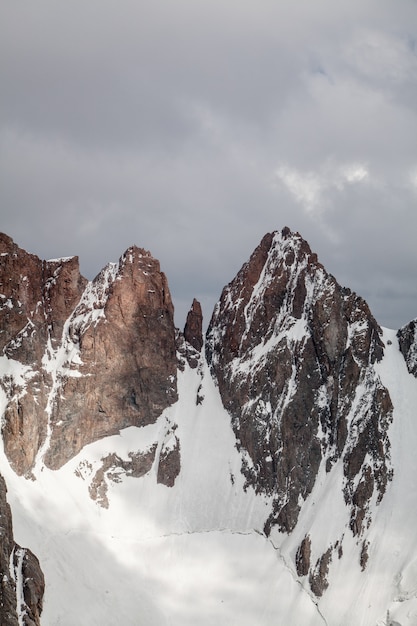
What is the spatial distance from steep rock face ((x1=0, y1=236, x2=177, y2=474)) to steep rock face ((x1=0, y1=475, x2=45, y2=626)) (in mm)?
30520

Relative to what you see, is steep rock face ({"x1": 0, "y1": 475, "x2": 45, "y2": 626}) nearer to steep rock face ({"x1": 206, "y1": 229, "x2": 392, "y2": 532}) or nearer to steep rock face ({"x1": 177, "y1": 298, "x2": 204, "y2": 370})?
Result: steep rock face ({"x1": 206, "y1": 229, "x2": 392, "y2": 532})

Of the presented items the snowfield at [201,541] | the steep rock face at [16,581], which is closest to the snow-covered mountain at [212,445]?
the snowfield at [201,541]

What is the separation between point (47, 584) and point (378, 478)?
72275 mm

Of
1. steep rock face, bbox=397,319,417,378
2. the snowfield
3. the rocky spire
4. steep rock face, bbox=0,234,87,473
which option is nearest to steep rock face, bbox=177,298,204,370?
the rocky spire

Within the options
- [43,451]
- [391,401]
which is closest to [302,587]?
[391,401]

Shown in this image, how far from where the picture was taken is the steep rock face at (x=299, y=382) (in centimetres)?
16050

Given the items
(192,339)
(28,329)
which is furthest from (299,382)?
(28,329)

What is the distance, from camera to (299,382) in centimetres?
16900

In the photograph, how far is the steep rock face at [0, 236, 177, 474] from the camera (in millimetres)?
153500

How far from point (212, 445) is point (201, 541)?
23.9m

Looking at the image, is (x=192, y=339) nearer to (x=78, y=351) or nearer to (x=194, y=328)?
(x=194, y=328)

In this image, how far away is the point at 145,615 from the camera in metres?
132

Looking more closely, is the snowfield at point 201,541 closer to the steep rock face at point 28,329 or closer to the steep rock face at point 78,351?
the steep rock face at point 78,351

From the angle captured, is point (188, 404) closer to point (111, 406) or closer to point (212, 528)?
point (111, 406)
